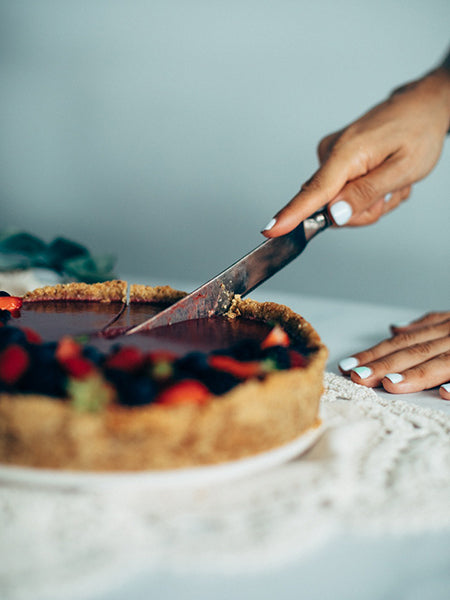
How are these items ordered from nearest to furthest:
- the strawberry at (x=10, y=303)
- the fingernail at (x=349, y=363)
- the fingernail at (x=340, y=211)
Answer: the strawberry at (x=10, y=303) < the fingernail at (x=349, y=363) < the fingernail at (x=340, y=211)

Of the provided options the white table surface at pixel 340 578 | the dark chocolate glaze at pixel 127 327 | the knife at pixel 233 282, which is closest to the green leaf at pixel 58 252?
the dark chocolate glaze at pixel 127 327

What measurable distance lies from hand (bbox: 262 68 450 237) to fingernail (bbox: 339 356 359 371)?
1.79ft

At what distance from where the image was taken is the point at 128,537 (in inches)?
43.2

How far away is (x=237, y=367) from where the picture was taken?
1386mm

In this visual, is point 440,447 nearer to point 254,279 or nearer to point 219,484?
point 219,484

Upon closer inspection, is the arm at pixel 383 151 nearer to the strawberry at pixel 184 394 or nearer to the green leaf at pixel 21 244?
the strawberry at pixel 184 394

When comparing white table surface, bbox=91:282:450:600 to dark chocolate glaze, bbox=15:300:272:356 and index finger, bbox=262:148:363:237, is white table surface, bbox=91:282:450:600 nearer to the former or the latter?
dark chocolate glaze, bbox=15:300:272:356

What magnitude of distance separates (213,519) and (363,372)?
3.68 feet

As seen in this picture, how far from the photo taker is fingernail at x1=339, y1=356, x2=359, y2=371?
2225 mm

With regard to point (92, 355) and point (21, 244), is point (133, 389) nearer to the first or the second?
point (92, 355)

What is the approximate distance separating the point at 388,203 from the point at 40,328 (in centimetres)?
203

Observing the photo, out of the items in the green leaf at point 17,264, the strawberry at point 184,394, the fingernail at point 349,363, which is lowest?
the strawberry at point 184,394

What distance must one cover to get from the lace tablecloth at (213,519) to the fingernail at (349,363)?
0.78 metres

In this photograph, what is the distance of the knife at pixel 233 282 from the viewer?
1.91 m
